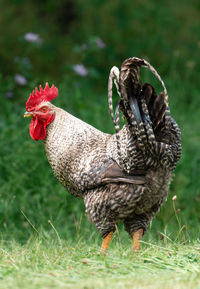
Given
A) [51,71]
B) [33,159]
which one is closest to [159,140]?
[33,159]

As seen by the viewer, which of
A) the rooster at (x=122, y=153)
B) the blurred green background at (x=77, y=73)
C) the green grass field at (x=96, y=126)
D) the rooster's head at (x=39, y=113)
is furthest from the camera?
the blurred green background at (x=77, y=73)

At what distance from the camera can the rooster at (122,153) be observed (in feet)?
14.8

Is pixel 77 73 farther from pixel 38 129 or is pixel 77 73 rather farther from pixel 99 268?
pixel 99 268

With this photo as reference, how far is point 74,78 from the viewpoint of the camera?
9.74 metres

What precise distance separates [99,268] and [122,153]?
3.75 ft

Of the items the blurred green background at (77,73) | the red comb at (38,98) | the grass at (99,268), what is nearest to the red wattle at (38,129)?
the red comb at (38,98)

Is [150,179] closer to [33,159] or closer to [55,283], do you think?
[55,283]

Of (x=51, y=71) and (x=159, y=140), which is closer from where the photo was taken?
(x=159, y=140)

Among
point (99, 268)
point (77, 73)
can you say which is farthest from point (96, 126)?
point (99, 268)

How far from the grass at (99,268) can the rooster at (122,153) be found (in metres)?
0.38

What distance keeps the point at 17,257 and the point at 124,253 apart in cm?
92

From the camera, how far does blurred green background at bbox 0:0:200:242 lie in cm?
669

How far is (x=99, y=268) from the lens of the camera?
3979 millimetres

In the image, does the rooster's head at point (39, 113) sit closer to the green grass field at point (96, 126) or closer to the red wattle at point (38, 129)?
the red wattle at point (38, 129)
